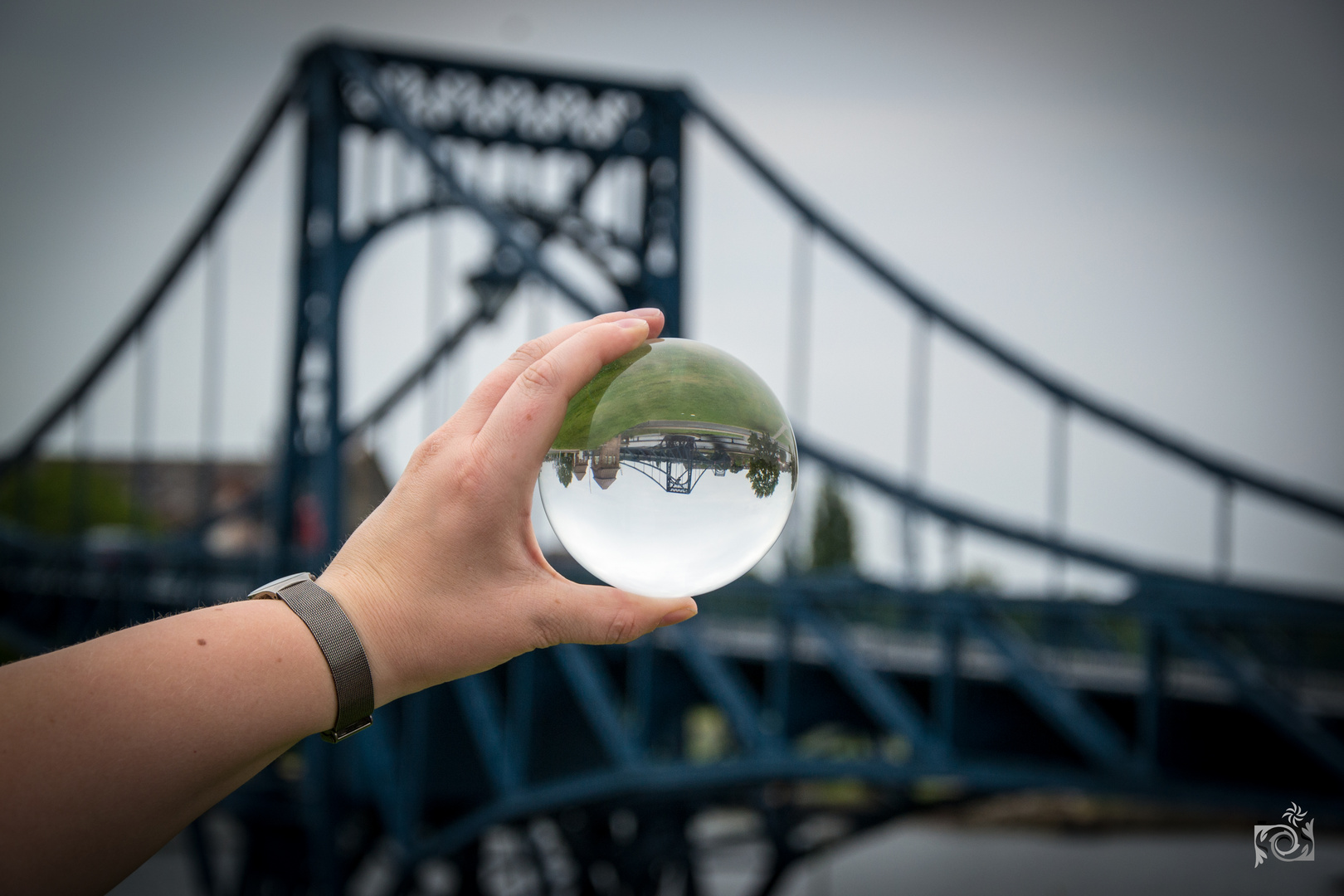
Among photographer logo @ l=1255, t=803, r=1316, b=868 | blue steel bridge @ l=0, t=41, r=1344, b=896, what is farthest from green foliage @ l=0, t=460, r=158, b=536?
photographer logo @ l=1255, t=803, r=1316, b=868

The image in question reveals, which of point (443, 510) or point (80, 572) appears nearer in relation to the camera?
point (443, 510)

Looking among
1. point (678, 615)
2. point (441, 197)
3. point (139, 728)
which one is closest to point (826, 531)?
point (441, 197)

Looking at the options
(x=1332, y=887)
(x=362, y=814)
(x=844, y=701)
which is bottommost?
(x=1332, y=887)

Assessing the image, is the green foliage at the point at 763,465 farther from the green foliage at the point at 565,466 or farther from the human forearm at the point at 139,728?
the human forearm at the point at 139,728

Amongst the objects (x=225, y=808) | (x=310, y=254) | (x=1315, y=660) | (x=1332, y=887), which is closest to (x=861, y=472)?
(x=1315, y=660)

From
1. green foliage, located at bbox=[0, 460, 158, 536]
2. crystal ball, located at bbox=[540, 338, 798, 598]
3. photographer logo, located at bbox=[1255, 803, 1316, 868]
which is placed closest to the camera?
crystal ball, located at bbox=[540, 338, 798, 598]

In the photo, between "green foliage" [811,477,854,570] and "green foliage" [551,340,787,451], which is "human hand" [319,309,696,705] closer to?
"green foliage" [551,340,787,451]

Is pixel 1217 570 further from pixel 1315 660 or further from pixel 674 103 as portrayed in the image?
pixel 674 103

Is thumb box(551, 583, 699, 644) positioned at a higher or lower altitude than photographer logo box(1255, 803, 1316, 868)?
higher
